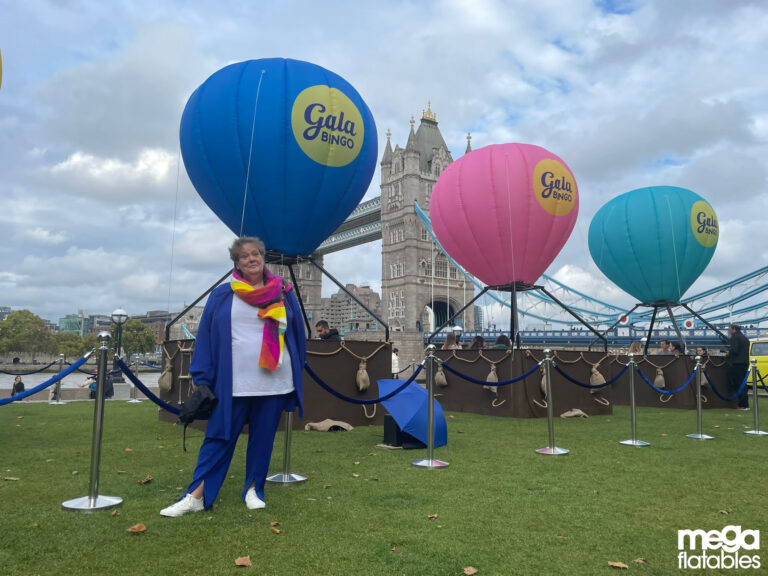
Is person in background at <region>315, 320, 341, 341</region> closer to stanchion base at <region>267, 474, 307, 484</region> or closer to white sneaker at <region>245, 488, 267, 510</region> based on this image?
stanchion base at <region>267, 474, 307, 484</region>

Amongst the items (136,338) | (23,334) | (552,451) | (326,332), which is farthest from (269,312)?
(136,338)

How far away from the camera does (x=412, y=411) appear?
6.56 metres

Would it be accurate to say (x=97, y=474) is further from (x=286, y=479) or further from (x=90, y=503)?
(x=286, y=479)

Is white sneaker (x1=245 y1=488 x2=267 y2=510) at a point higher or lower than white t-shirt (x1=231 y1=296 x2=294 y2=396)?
lower

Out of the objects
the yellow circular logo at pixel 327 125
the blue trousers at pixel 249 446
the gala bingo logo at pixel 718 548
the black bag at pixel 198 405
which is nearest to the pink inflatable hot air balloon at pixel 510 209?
the yellow circular logo at pixel 327 125

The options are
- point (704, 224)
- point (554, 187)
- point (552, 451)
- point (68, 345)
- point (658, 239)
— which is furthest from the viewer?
point (68, 345)

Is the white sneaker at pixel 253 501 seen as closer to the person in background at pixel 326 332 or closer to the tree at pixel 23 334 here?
the person in background at pixel 326 332

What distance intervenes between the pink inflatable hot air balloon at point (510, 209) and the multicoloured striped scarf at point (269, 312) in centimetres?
751

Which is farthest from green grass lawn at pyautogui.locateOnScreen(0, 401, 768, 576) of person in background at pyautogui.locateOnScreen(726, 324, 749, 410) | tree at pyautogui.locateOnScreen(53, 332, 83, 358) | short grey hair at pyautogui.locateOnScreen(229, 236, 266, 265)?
tree at pyautogui.locateOnScreen(53, 332, 83, 358)

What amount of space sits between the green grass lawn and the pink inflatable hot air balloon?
15.4 ft

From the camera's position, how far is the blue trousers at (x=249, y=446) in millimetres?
3961

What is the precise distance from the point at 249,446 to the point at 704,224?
12.8 metres

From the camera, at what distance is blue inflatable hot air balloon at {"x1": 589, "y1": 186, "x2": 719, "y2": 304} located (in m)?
12.8

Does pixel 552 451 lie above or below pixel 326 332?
below
